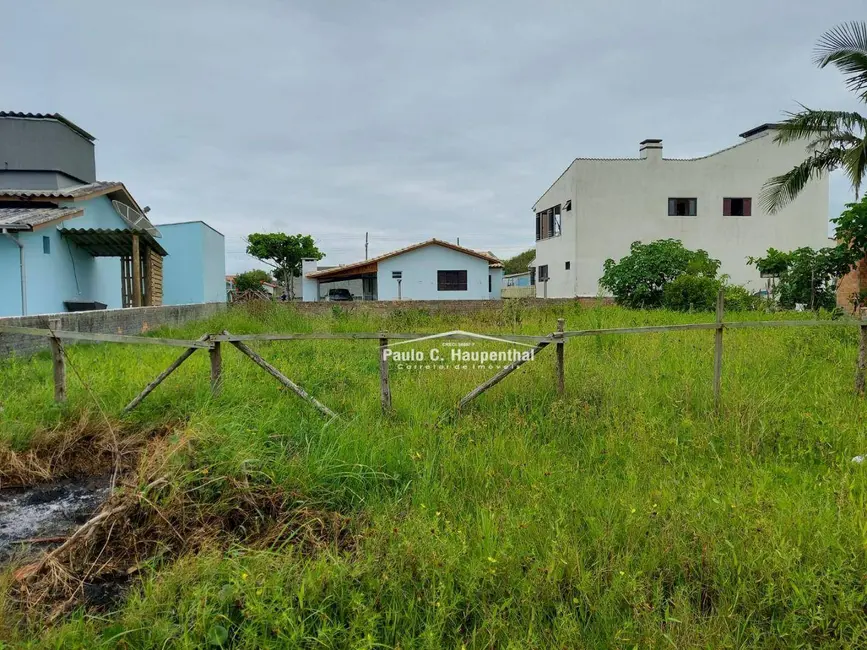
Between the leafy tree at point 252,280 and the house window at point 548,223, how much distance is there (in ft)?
69.4

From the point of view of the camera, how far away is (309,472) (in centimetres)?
353

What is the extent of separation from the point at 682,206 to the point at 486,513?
23736 mm

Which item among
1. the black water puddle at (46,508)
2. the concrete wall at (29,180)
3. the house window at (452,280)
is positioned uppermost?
the concrete wall at (29,180)

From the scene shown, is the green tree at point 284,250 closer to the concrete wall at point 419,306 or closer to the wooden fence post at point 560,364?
the concrete wall at point 419,306

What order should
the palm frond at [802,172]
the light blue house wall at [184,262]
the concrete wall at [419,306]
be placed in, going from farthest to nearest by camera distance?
1. the light blue house wall at [184,262]
2. the concrete wall at [419,306]
3. the palm frond at [802,172]

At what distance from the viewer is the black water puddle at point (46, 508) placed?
10.3ft

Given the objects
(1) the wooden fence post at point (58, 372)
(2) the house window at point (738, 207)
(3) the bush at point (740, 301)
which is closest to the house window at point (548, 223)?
(2) the house window at point (738, 207)

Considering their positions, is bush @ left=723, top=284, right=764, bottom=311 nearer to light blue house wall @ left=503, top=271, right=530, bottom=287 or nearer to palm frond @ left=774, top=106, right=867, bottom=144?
palm frond @ left=774, top=106, right=867, bottom=144

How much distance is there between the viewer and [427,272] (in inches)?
1077

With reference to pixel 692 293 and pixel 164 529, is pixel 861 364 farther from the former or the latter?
pixel 692 293

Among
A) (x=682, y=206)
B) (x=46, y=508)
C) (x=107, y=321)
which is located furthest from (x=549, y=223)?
(x=46, y=508)

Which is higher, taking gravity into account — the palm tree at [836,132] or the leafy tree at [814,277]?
the palm tree at [836,132]

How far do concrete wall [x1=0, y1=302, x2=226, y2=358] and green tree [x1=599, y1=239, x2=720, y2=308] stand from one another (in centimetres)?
1257

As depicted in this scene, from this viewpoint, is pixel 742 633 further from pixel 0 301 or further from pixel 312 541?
pixel 0 301
